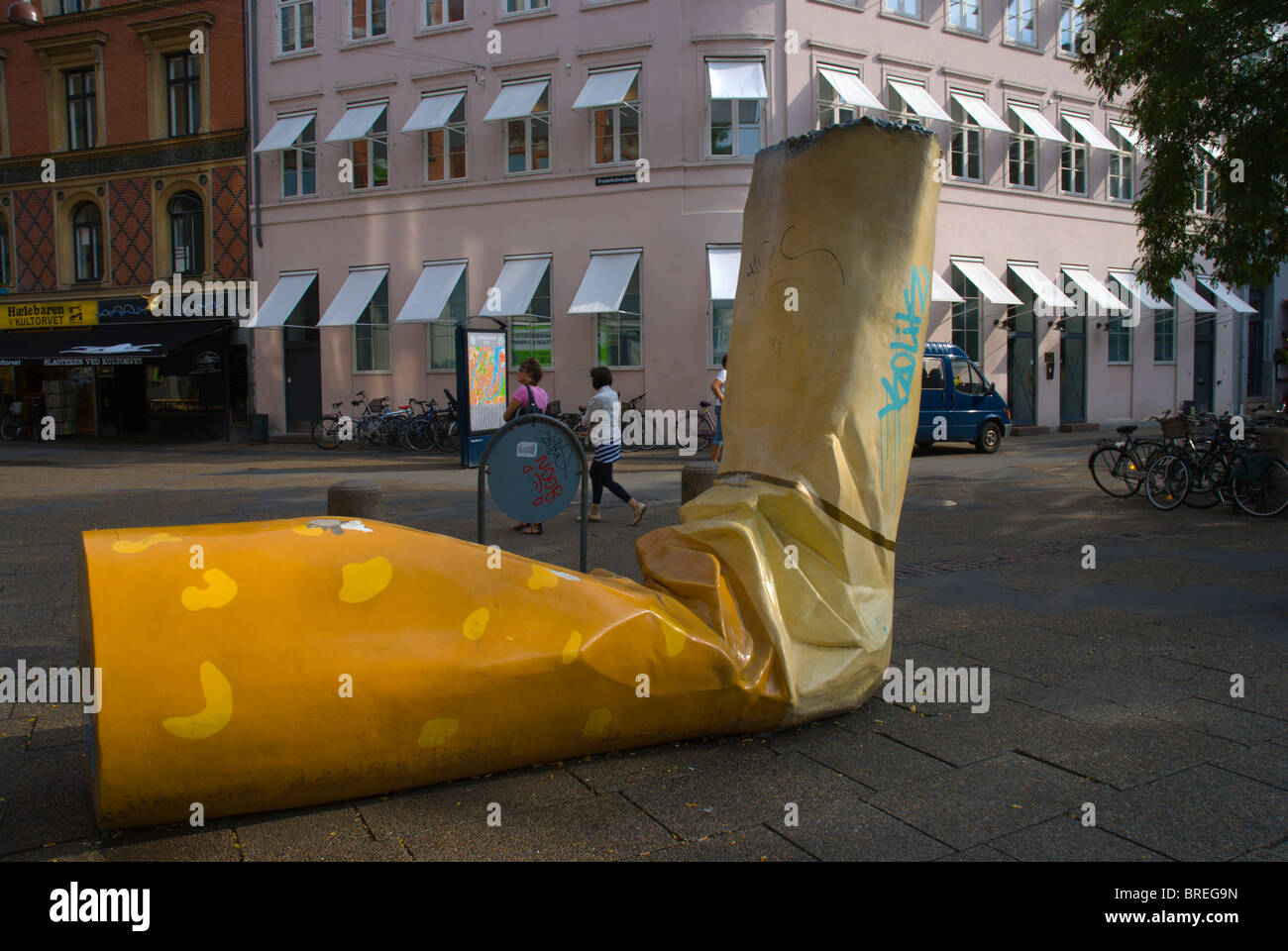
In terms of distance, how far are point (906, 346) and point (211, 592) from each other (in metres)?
3.14

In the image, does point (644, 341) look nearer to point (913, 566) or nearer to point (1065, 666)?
point (913, 566)

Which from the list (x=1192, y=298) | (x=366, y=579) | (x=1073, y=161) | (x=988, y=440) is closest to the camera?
(x=366, y=579)

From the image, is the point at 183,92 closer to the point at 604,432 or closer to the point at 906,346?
the point at 604,432

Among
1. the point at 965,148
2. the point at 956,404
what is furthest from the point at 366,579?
the point at 965,148

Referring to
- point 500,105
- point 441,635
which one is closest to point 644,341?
point 500,105

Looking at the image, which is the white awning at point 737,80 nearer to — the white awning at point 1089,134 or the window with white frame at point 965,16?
the window with white frame at point 965,16

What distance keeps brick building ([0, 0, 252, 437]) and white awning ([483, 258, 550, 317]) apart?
7.77m

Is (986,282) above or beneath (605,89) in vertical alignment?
beneath

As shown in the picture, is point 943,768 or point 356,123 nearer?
point 943,768

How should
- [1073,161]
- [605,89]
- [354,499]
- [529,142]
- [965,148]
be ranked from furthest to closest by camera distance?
[1073,161] < [965,148] < [529,142] < [605,89] < [354,499]

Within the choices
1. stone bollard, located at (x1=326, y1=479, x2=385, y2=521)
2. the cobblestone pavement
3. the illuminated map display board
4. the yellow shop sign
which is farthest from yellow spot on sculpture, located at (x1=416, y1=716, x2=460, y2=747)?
the yellow shop sign

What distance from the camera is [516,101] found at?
22609mm

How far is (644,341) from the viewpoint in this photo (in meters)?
22.3
